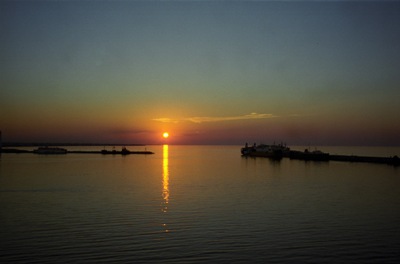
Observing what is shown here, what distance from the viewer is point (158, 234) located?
72.0ft

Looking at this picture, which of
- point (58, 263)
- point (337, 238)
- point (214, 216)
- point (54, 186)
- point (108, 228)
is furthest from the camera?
point (54, 186)

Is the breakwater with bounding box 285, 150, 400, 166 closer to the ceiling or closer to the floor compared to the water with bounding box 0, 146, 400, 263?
closer to the ceiling

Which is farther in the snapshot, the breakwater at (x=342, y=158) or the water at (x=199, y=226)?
the breakwater at (x=342, y=158)

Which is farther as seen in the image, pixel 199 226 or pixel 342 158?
pixel 342 158

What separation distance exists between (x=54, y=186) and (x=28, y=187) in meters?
2.88

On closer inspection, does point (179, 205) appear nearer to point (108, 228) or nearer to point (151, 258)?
point (108, 228)

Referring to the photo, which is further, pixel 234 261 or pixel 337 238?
pixel 337 238

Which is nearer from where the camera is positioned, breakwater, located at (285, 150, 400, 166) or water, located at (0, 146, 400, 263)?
water, located at (0, 146, 400, 263)

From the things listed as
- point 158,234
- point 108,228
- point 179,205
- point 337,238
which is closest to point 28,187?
point 179,205

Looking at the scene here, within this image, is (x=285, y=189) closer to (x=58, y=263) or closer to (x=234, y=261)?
(x=234, y=261)

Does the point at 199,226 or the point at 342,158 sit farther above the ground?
the point at 342,158

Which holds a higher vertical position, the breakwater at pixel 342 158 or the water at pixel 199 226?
the breakwater at pixel 342 158

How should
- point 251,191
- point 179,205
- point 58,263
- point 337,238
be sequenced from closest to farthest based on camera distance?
1. point 58,263
2. point 337,238
3. point 179,205
4. point 251,191

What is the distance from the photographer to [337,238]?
832 inches
